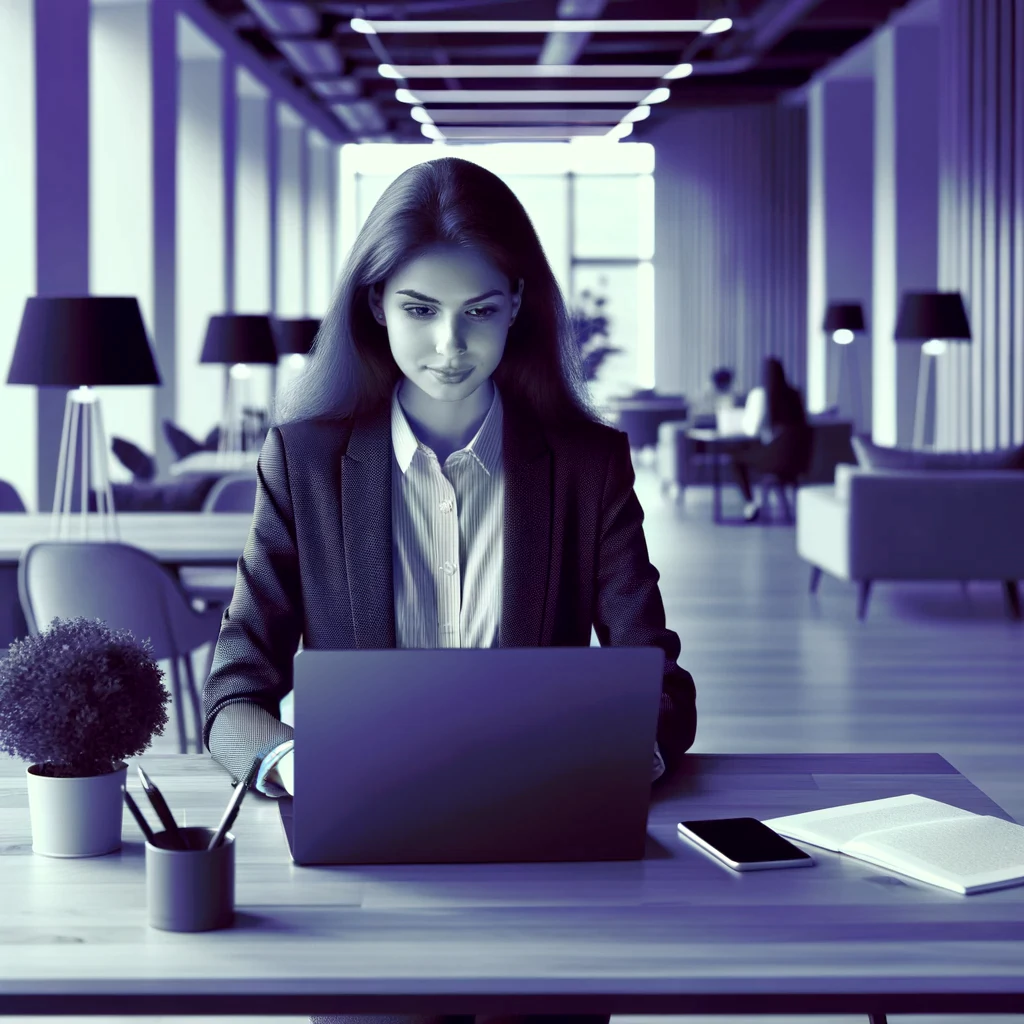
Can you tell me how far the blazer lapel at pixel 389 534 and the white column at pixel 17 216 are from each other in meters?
5.79

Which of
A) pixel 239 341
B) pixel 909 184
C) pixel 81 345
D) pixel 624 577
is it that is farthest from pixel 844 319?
pixel 624 577

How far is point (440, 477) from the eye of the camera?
1850 millimetres

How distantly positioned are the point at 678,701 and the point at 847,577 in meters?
5.72

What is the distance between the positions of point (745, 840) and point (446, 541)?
63 cm

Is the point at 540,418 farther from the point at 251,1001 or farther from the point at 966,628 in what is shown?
the point at 966,628

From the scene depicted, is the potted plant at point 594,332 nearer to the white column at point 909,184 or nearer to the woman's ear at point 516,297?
the white column at point 909,184

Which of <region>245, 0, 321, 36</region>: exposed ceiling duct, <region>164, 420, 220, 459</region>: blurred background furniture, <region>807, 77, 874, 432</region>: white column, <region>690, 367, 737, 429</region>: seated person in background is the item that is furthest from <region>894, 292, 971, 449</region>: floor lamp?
<region>807, 77, 874, 432</region>: white column

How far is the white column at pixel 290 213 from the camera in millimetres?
15875

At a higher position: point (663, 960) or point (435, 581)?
point (435, 581)

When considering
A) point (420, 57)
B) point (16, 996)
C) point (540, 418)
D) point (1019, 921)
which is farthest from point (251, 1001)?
point (420, 57)

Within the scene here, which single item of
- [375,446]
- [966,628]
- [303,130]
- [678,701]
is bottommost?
[966,628]

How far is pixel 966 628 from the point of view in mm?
6801

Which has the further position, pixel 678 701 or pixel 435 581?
pixel 435 581

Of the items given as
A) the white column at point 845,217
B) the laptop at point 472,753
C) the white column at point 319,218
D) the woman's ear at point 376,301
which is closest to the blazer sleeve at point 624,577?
the woman's ear at point 376,301
